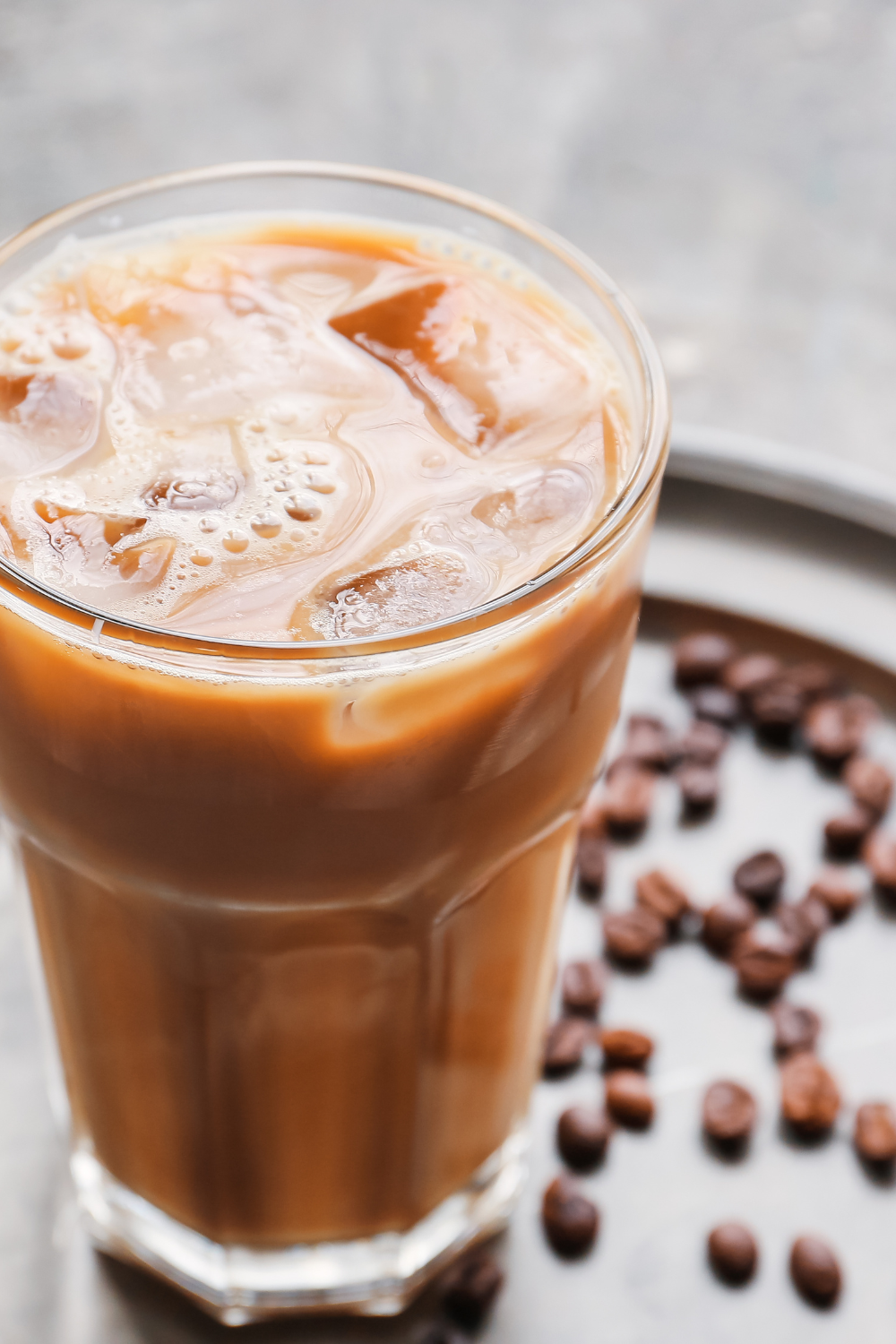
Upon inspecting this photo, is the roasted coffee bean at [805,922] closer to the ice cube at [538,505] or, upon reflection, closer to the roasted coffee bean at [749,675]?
the roasted coffee bean at [749,675]

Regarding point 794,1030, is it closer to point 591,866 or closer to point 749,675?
point 591,866

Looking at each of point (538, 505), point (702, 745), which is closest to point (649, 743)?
point (702, 745)

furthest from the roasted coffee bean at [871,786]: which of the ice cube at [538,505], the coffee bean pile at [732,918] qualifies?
the ice cube at [538,505]

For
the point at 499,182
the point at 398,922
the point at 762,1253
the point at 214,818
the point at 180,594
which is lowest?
the point at 762,1253

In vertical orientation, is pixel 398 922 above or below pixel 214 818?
below

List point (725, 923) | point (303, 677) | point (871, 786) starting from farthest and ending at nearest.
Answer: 1. point (871, 786)
2. point (725, 923)
3. point (303, 677)

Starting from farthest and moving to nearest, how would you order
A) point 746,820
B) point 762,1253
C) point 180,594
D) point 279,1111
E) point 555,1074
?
1. point 746,820
2. point 555,1074
3. point 762,1253
4. point 279,1111
5. point 180,594

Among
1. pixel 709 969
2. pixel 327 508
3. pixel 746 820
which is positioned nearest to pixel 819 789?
pixel 746 820

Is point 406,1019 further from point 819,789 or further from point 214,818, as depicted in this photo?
point 819,789
